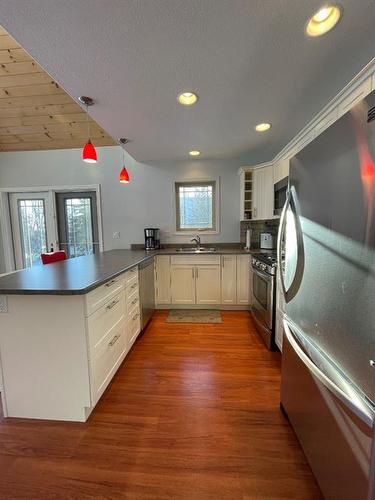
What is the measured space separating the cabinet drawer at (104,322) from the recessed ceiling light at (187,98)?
177cm

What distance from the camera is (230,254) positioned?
334 centimetres

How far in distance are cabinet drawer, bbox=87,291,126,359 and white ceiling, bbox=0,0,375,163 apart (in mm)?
1662

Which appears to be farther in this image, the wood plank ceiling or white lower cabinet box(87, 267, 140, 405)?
the wood plank ceiling

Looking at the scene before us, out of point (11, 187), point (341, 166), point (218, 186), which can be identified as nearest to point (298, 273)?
point (341, 166)

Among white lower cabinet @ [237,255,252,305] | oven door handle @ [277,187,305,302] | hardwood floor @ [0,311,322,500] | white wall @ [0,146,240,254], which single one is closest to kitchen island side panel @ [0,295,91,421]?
hardwood floor @ [0,311,322,500]

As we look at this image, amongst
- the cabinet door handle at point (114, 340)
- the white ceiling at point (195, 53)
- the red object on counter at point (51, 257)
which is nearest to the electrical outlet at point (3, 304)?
the cabinet door handle at point (114, 340)

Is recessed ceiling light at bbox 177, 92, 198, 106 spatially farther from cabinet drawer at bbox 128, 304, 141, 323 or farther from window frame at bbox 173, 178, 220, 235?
cabinet drawer at bbox 128, 304, 141, 323

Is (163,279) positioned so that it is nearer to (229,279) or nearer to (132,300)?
(229,279)

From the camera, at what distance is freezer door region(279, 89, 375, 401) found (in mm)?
736

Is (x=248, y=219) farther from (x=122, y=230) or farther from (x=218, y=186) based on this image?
(x=122, y=230)

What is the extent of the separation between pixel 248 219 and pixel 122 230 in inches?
86.0

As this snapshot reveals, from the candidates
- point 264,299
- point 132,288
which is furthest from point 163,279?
point 264,299

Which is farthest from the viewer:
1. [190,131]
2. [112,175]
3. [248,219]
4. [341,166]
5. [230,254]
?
[112,175]

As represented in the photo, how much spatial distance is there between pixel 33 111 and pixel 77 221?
1728 millimetres
